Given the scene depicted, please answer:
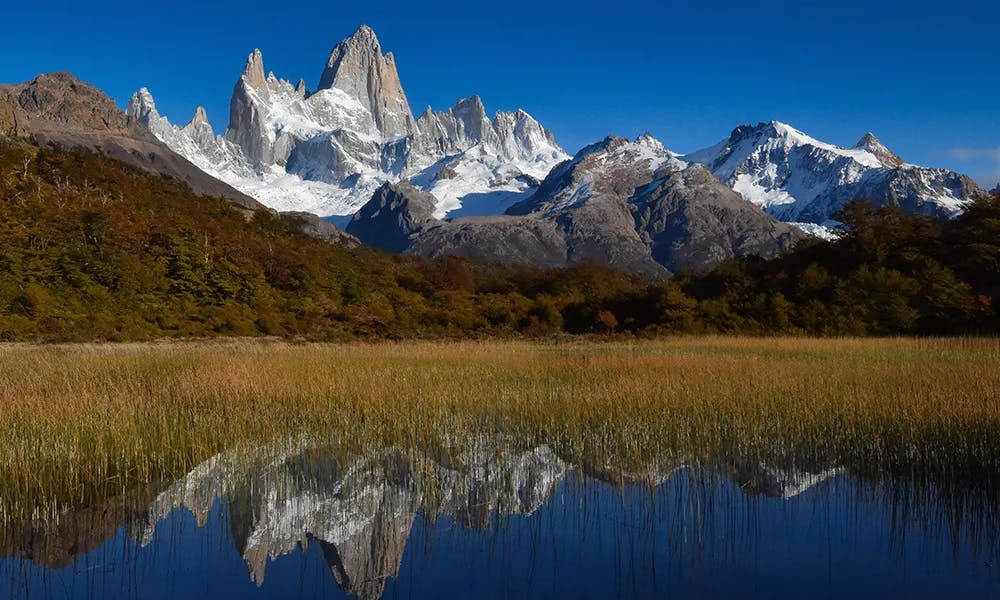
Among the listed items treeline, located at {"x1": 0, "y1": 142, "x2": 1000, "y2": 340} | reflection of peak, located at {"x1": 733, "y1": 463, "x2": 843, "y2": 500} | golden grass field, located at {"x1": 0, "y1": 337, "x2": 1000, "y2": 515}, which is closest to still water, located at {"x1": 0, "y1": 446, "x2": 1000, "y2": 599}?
reflection of peak, located at {"x1": 733, "y1": 463, "x2": 843, "y2": 500}

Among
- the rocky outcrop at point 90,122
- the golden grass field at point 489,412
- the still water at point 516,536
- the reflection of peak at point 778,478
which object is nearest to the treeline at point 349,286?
the golden grass field at point 489,412

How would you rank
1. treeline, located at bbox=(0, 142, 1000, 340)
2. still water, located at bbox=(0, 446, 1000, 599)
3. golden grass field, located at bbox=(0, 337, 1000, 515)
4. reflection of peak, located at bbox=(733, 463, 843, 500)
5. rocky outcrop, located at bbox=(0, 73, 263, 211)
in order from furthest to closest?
rocky outcrop, located at bbox=(0, 73, 263, 211) < treeline, located at bbox=(0, 142, 1000, 340) < golden grass field, located at bbox=(0, 337, 1000, 515) < reflection of peak, located at bbox=(733, 463, 843, 500) < still water, located at bbox=(0, 446, 1000, 599)

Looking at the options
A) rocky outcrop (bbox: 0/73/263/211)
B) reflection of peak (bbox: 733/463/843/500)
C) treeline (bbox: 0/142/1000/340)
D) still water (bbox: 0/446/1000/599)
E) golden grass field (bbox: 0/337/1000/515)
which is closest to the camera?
still water (bbox: 0/446/1000/599)

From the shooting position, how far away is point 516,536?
6.13 meters

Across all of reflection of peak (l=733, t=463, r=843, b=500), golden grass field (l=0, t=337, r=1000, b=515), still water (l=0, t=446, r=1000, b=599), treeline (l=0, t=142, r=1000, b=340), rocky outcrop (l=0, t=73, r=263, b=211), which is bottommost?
still water (l=0, t=446, r=1000, b=599)

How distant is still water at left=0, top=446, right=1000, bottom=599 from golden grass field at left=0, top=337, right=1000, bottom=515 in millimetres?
748

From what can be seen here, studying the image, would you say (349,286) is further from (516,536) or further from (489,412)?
(516,536)

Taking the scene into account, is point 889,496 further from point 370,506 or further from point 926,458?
point 370,506

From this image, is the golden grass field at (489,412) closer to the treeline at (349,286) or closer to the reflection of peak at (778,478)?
the reflection of peak at (778,478)

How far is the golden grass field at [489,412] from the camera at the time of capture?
7977 millimetres

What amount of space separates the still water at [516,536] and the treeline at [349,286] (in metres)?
25.4

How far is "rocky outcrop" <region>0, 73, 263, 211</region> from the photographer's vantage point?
14612 centimetres

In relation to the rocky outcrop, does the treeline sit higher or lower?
lower

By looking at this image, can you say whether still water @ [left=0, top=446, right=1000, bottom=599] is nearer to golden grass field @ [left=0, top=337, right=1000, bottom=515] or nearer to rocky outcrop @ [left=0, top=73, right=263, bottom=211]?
golden grass field @ [left=0, top=337, right=1000, bottom=515]
